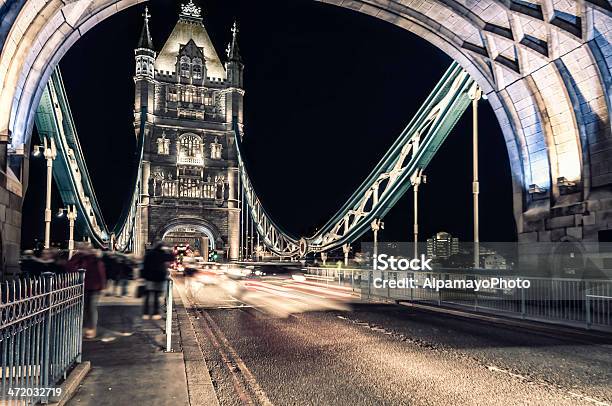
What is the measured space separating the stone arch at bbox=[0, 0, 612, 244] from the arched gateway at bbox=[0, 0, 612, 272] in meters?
0.03

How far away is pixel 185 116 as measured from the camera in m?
89.2

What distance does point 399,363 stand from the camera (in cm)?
795

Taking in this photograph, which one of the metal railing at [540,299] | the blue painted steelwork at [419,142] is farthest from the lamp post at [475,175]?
the metal railing at [540,299]

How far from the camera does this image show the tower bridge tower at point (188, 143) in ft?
276

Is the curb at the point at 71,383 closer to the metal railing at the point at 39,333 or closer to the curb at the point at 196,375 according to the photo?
the metal railing at the point at 39,333

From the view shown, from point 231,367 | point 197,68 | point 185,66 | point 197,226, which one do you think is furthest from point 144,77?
point 231,367

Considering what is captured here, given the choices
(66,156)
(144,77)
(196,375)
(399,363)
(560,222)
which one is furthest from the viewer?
(144,77)

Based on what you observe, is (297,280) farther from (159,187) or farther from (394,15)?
(159,187)

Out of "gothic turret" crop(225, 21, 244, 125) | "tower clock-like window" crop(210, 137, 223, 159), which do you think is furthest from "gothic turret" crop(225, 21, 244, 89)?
"tower clock-like window" crop(210, 137, 223, 159)

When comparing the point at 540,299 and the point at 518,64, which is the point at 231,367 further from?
the point at 518,64

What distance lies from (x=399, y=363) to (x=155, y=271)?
606 centimetres

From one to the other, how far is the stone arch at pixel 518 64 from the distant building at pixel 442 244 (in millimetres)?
45385

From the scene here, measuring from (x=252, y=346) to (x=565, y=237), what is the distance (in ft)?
34.4

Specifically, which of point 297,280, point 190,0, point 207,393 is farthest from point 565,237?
point 190,0
